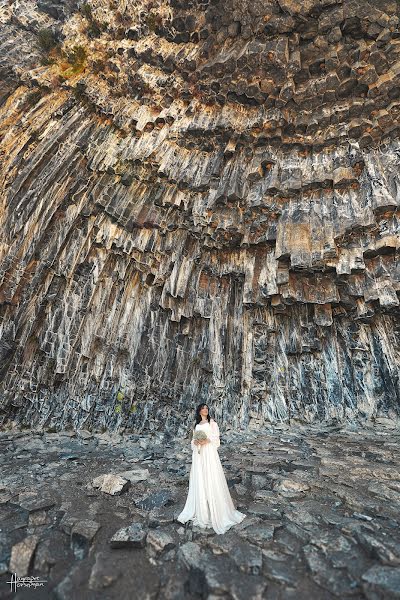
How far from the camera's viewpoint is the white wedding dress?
19.3ft

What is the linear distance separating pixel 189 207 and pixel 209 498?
36.5 feet

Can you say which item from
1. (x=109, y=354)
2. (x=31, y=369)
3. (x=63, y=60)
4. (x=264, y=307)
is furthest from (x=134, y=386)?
(x=63, y=60)

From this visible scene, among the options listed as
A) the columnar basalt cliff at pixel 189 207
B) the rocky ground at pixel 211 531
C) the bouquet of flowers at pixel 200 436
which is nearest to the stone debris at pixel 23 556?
the rocky ground at pixel 211 531

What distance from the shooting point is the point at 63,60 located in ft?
49.6

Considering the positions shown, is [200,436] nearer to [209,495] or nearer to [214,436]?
[214,436]

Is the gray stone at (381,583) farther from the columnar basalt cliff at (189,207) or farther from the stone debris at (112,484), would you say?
the columnar basalt cliff at (189,207)

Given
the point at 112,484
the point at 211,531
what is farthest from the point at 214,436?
the point at 112,484

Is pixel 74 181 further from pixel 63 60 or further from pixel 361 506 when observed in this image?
pixel 361 506

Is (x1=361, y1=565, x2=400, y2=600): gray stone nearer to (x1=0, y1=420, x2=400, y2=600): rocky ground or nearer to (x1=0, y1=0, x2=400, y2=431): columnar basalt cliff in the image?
(x1=0, y1=420, x2=400, y2=600): rocky ground

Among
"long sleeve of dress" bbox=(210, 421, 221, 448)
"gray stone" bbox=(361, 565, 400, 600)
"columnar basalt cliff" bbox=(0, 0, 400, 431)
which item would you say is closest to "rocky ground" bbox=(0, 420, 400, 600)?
"gray stone" bbox=(361, 565, 400, 600)

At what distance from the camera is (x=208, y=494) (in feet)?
19.7

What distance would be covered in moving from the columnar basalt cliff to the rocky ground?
394 centimetres

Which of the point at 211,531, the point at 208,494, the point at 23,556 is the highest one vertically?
the point at 208,494

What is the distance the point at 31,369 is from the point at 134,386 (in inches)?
163
